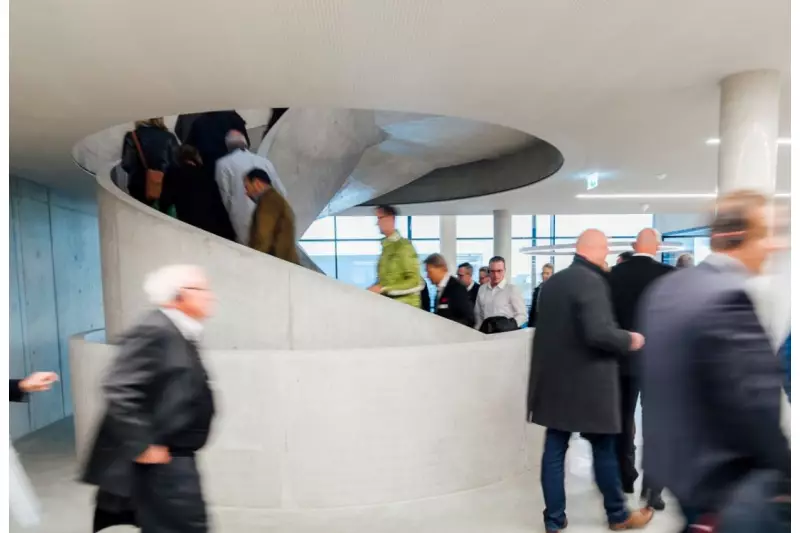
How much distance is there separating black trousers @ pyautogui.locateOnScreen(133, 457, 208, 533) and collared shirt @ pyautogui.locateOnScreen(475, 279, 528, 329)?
4328 millimetres

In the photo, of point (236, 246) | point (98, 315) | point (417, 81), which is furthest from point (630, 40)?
point (98, 315)

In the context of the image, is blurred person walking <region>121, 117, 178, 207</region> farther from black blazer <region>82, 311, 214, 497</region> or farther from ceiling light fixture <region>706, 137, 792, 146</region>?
ceiling light fixture <region>706, 137, 792, 146</region>

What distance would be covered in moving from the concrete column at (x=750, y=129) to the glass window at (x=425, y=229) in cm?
1528

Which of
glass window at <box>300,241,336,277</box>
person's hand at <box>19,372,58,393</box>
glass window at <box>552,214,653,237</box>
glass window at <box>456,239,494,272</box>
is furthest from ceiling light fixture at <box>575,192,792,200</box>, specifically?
glass window at <box>300,241,336,277</box>

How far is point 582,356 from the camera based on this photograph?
3023 millimetres

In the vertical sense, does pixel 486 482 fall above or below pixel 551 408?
below

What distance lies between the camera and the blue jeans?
317 centimetres

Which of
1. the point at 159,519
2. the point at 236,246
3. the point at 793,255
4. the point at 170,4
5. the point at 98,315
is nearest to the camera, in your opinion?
the point at 793,255

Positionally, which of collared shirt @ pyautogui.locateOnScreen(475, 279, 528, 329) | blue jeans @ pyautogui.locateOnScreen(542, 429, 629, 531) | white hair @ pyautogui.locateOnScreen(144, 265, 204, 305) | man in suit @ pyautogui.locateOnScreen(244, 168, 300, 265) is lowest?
blue jeans @ pyautogui.locateOnScreen(542, 429, 629, 531)

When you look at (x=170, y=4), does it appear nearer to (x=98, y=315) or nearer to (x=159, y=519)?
(x=159, y=519)

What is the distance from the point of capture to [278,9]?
9.44ft

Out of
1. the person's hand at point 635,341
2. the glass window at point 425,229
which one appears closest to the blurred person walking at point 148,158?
the person's hand at point 635,341

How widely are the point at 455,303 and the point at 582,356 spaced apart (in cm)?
235

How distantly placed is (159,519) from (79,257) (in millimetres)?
7186
